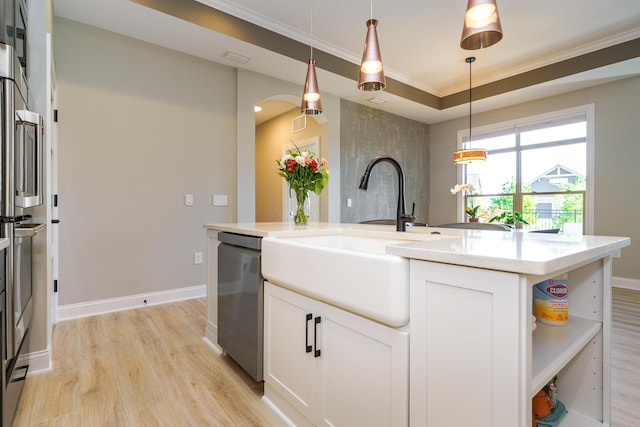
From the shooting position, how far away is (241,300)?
177 centimetres

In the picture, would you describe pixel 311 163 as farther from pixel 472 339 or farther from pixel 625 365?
pixel 625 365

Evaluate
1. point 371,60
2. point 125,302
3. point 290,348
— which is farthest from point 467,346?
point 125,302

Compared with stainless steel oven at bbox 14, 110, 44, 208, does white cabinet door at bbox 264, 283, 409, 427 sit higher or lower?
lower

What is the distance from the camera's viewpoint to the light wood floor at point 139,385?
1512 mm

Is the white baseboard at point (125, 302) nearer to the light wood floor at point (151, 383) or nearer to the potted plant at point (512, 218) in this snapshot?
the light wood floor at point (151, 383)

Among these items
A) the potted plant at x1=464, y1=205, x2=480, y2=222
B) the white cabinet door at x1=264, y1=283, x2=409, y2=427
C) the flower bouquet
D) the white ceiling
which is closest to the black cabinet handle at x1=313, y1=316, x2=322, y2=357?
the white cabinet door at x1=264, y1=283, x2=409, y2=427

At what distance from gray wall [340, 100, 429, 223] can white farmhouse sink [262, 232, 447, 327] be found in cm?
347

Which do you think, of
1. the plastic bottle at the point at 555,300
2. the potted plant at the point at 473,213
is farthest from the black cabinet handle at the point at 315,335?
the potted plant at the point at 473,213

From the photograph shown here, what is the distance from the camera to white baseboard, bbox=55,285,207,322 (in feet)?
9.38

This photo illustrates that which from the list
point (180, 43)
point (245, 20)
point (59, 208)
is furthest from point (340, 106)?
point (59, 208)

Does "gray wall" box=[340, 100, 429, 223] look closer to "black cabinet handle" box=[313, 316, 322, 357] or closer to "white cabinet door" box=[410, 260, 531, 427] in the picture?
"black cabinet handle" box=[313, 316, 322, 357]

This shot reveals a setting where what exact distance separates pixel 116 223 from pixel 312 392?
2.71 metres

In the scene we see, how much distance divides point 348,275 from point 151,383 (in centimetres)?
148

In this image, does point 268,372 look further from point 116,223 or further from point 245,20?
point 245,20
